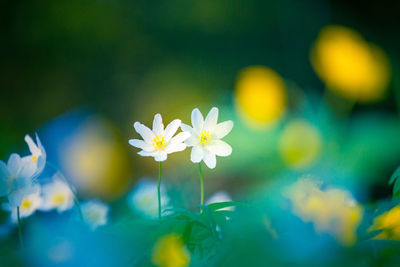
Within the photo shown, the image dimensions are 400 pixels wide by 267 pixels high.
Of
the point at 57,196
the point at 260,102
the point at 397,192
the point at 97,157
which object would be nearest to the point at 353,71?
the point at 260,102

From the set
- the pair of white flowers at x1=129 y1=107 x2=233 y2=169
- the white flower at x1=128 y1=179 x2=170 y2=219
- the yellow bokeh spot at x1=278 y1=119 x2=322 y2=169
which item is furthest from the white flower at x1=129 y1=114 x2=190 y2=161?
the yellow bokeh spot at x1=278 y1=119 x2=322 y2=169

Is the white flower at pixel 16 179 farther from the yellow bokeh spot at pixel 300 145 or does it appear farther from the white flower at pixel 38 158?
the yellow bokeh spot at pixel 300 145

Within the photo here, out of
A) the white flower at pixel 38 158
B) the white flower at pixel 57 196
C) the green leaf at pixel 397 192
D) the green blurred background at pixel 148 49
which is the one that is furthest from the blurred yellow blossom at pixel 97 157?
the green leaf at pixel 397 192

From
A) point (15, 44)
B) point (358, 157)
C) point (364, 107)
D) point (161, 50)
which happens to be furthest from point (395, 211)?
point (15, 44)

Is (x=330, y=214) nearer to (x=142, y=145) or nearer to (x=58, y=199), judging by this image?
(x=142, y=145)

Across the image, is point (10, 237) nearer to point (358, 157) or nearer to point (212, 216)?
point (212, 216)

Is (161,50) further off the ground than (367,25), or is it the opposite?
(367,25)
